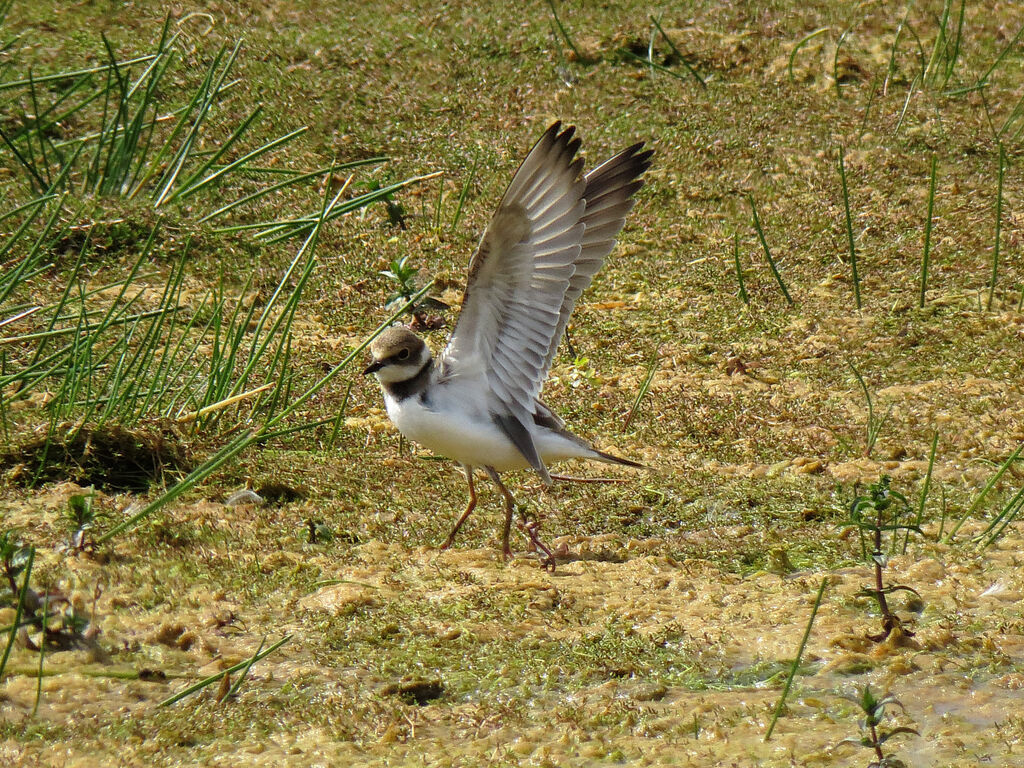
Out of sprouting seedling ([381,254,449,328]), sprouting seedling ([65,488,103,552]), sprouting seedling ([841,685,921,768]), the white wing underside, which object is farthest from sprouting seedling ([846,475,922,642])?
sprouting seedling ([381,254,449,328])

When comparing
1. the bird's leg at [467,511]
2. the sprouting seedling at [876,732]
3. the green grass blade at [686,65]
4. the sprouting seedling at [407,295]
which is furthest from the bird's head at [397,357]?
the green grass blade at [686,65]

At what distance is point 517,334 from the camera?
4777mm

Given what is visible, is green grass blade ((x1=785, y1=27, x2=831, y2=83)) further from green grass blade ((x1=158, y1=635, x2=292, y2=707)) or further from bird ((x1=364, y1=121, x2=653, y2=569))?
green grass blade ((x1=158, y1=635, x2=292, y2=707))

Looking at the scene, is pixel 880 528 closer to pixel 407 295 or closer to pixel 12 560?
pixel 12 560

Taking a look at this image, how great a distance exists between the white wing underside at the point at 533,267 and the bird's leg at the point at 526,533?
16cm

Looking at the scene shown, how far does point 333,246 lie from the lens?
708 cm

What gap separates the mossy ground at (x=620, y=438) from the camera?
11.2 ft

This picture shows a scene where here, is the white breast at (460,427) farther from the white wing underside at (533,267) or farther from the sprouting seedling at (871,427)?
the sprouting seedling at (871,427)

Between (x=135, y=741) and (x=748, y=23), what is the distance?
272 inches

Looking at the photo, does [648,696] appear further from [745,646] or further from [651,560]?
[651,560]

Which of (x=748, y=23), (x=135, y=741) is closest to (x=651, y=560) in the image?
(x=135, y=741)

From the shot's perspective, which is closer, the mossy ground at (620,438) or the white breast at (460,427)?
the mossy ground at (620,438)

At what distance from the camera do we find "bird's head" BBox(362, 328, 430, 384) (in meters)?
4.77

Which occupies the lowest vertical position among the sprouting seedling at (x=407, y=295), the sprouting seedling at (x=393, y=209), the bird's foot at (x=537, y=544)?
the bird's foot at (x=537, y=544)
